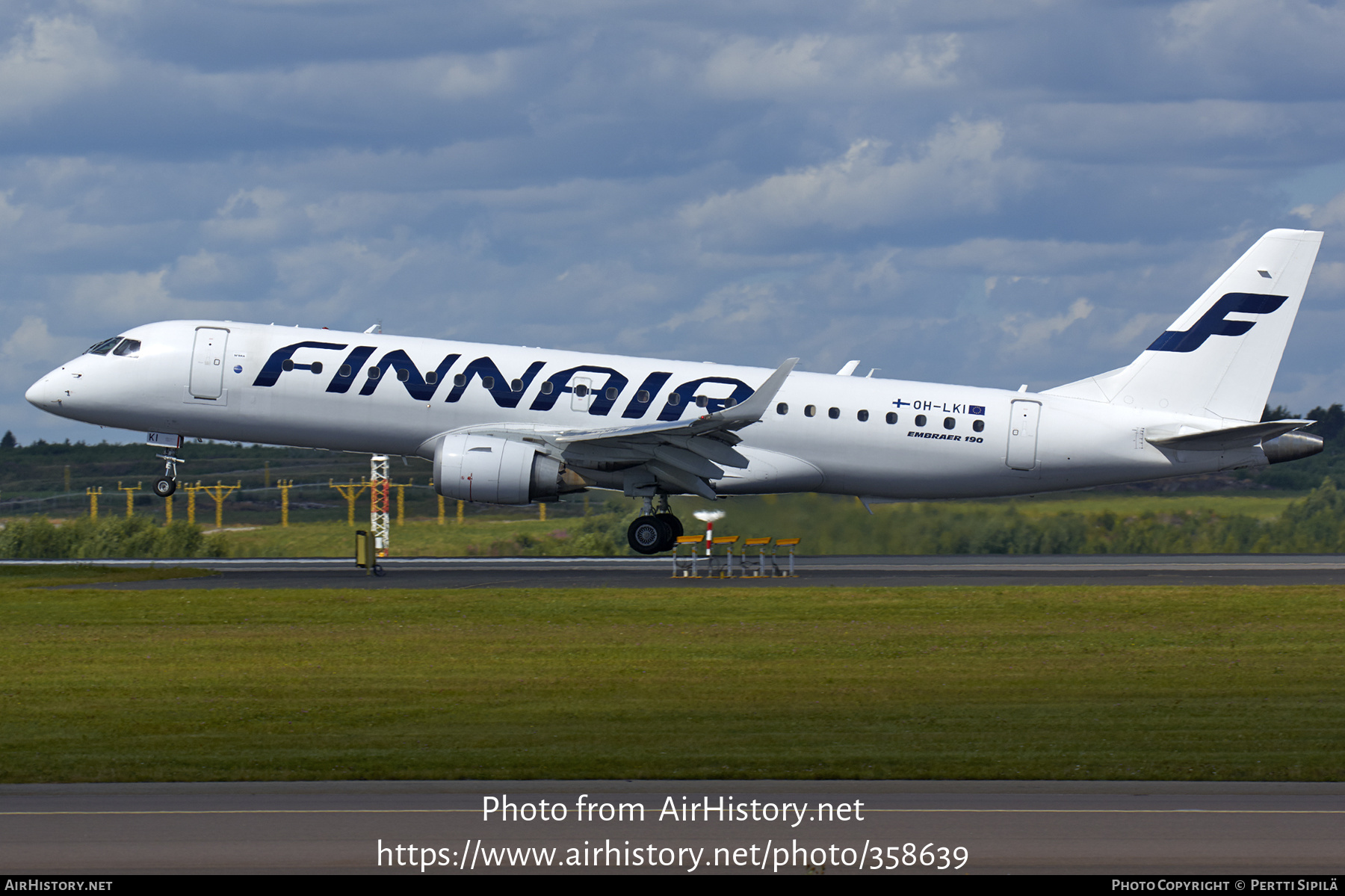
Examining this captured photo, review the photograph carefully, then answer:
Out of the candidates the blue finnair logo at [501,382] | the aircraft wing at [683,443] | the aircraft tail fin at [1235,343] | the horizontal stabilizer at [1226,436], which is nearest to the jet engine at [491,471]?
the aircraft wing at [683,443]

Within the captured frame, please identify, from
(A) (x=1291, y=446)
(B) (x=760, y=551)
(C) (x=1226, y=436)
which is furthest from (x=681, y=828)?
(A) (x=1291, y=446)

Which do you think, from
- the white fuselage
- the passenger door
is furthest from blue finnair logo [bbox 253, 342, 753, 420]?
the passenger door

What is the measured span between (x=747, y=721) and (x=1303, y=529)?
31.9m

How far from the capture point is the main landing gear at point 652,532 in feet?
106

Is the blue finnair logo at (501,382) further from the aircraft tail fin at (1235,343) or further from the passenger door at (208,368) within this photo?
the aircraft tail fin at (1235,343)

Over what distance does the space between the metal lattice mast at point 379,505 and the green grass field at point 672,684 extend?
13572 millimetres

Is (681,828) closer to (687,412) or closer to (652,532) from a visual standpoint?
(652,532)

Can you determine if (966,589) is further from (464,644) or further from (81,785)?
(81,785)

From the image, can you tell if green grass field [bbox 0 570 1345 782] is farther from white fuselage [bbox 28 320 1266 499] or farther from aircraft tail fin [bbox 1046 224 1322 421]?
aircraft tail fin [bbox 1046 224 1322 421]

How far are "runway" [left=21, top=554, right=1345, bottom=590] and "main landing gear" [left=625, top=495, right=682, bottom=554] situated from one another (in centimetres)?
61

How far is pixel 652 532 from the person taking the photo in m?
32.2

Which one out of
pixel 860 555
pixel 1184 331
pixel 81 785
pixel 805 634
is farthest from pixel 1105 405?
pixel 81 785

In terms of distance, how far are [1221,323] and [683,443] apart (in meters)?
13.8

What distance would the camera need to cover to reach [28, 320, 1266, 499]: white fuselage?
31.6 metres
